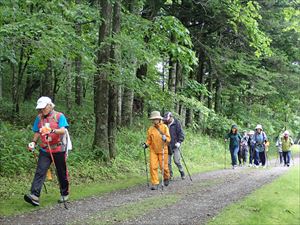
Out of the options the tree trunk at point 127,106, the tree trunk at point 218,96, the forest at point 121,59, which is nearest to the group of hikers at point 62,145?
the forest at point 121,59

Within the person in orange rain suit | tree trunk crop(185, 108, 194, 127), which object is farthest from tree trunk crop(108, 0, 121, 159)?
tree trunk crop(185, 108, 194, 127)

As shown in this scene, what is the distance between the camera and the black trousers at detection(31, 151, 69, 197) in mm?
8086

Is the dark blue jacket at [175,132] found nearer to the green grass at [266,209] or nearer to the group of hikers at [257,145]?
the green grass at [266,209]

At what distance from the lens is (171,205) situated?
350 inches

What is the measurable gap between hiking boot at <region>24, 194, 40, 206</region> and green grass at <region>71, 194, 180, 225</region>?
4.30 feet

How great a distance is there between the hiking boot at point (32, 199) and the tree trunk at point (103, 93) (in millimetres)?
4674

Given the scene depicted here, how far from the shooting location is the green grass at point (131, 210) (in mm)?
7367

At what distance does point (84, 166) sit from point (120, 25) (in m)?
4.85

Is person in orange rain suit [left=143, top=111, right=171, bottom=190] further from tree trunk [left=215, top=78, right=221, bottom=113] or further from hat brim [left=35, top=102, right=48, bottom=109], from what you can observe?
tree trunk [left=215, top=78, right=221, bottom=113]

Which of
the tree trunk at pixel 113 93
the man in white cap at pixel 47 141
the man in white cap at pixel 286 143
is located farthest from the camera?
the man in white cap at pixel 286 143

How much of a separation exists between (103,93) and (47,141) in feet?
15.7

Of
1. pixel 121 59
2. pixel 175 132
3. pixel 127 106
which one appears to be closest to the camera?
pixel 121 59

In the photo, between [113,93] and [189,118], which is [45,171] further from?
[189,118]

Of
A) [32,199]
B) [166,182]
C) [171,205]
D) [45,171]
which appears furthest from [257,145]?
[32,199]
